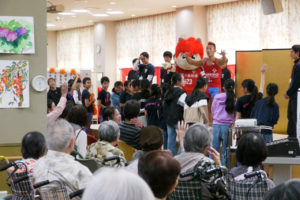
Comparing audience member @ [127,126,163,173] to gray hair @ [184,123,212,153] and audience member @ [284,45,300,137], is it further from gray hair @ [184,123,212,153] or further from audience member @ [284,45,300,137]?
audience member @ [284,45,300,137]

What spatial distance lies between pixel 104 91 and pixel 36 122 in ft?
16.2

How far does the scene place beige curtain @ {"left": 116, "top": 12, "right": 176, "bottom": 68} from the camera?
56.6ft

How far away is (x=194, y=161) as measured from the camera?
337 cm

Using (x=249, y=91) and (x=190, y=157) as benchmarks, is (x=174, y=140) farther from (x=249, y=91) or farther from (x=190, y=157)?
(x=190, y=157)

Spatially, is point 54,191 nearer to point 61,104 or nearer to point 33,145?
point 33,145

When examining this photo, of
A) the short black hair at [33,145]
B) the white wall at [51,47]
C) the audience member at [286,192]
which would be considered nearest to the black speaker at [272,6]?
the short black hair at [33,145]

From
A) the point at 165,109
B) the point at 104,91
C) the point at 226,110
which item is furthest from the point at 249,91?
the point at 104,91

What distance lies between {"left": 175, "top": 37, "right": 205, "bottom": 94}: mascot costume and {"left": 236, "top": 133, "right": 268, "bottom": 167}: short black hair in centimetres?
509

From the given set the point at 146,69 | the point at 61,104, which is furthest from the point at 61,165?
the point at 146,69

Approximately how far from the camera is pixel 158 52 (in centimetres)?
1766

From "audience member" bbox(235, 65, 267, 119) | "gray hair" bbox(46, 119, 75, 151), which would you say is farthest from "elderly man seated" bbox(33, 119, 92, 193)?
"audience member" bbox(235, 65, 267, 119)

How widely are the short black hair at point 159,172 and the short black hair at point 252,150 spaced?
1.31m

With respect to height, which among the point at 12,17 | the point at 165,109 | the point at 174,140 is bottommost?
the point at 174,140

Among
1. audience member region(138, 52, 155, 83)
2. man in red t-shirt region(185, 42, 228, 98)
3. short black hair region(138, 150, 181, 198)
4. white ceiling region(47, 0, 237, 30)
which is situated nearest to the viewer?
short black hair region(138, 150, 181, 198)
